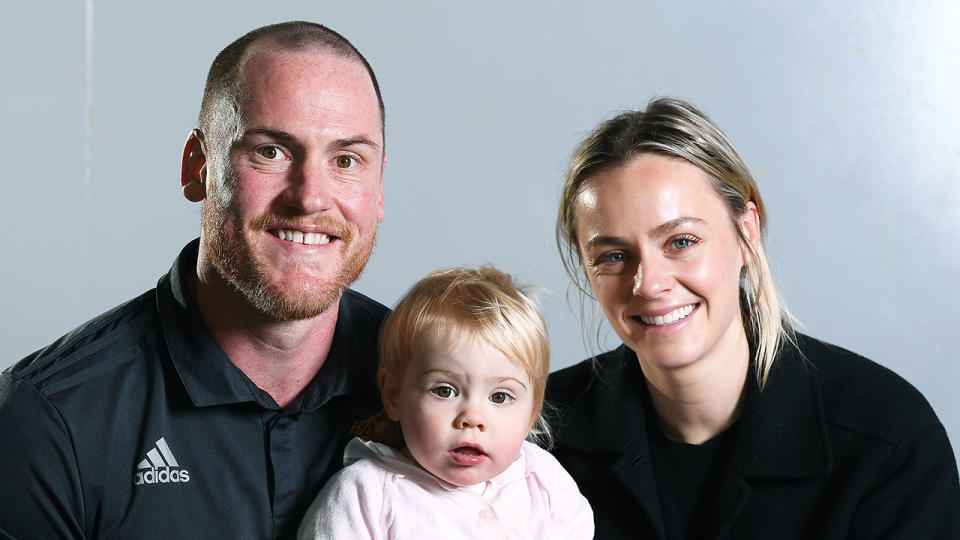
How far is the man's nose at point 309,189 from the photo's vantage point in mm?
2557

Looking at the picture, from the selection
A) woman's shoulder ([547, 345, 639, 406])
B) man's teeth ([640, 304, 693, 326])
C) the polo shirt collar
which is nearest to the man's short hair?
the polo shirt collar

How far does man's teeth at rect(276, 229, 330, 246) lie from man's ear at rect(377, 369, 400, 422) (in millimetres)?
343

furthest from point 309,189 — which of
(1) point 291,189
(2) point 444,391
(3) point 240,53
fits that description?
(2) point 444,391

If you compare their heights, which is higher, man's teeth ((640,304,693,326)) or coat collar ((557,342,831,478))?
man's teeth ((640,304,693,326))

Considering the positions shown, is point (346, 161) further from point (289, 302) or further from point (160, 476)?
point (160, 476)

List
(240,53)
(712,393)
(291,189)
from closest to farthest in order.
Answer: (291,189) → (240,53) → (712,393)

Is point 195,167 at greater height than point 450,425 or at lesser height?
greater

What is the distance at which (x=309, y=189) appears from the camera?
2559mm

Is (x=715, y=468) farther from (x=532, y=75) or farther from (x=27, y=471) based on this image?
(x=532, y=75)

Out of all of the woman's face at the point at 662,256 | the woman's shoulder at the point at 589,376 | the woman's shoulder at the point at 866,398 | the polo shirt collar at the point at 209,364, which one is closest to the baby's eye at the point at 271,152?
the polo shirt collar at the point at 209,364

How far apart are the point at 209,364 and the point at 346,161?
58cm

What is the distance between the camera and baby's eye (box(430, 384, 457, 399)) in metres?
2.55

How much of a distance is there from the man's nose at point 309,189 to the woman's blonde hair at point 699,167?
2.30ft

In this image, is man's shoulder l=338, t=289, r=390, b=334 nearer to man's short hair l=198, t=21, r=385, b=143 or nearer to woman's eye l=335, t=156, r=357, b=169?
woman's eye l=335, t=156, r=357, b=169
